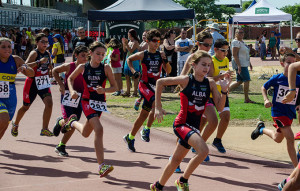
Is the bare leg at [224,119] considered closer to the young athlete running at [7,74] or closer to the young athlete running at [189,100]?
the young athlete running at [189,100]

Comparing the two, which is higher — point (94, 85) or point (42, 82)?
point (94, 85)

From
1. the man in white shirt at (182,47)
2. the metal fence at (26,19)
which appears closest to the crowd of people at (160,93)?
the man in white shirt at (182,47)

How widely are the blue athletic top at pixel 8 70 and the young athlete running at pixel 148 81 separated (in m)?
2.11

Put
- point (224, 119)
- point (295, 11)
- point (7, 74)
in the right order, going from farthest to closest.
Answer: point (295, 11) < point (224, 119) < point (7, 74)

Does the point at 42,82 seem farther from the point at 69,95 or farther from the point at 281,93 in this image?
the point at 281,93

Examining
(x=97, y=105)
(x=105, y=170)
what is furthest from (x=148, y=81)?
(x=105, y=170)

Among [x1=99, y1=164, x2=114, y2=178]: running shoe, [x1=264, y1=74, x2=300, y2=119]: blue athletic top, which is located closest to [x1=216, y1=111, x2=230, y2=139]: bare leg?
[x1=264, y1=74, x2=300, y2=119]: blue athletic top

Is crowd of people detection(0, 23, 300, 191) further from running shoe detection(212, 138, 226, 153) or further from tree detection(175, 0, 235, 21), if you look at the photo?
tree detection(175, 0, 235, 21)

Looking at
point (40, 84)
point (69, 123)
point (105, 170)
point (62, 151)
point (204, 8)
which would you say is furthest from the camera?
point (204, 8)

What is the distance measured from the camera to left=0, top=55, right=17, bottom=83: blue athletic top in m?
Result: 7.62

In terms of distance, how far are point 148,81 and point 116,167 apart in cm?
188

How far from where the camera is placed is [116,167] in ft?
24.6

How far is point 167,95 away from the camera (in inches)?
623

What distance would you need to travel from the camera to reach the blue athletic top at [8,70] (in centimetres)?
762
